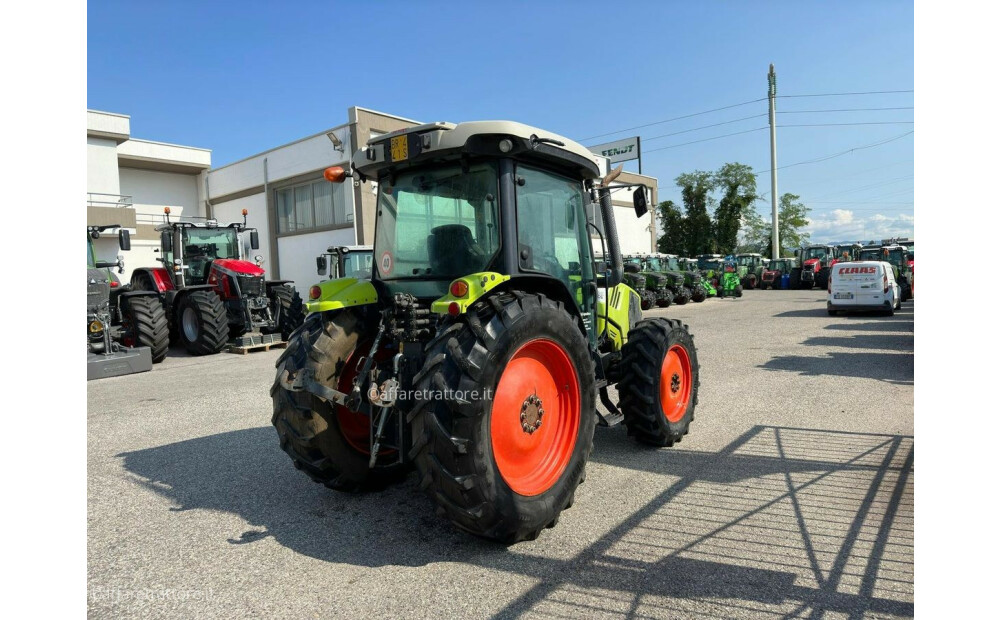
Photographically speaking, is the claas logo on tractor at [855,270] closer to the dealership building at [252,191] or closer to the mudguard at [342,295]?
the dealership building at [252,191]

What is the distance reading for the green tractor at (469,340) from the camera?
3006 mm

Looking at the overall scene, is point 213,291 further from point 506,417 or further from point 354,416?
point 506,417

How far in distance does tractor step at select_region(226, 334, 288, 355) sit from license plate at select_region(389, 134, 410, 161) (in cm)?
916

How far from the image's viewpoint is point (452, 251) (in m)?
3.82

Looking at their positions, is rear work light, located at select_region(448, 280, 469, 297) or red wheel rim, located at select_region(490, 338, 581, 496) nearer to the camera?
rear work light, located at select_region(448, 280, 469, 297)

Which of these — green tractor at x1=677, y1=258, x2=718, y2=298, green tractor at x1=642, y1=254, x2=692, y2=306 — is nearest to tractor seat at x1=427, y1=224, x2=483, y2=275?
green tractor at x1=642, y1=254, x2=692, y2=306

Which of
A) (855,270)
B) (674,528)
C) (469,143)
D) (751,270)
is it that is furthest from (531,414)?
(751,270)

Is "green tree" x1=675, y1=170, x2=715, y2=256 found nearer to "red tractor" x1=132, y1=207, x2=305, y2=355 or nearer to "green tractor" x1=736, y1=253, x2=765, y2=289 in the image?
"green tractor" x1=736, y1=253, x2=765, y2=289

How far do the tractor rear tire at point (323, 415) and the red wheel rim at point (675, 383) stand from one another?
7.70 feet

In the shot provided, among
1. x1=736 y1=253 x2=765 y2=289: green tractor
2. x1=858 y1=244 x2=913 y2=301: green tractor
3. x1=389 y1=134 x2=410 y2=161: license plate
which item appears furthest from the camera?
x1=736 y1=253 x2=765 y2=289: green tractor

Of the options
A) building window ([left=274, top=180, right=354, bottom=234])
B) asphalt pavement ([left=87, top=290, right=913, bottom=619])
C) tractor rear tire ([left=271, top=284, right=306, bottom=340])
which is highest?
building window ([left=274, top=180, right=354, bottom=234])

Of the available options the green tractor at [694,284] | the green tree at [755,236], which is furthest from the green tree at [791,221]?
the green tractor at [694,284]

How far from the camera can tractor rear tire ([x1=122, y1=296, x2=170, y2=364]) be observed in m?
10.6

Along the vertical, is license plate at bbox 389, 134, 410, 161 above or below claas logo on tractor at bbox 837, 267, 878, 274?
above
